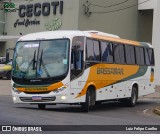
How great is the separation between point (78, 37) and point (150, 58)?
25.9ft

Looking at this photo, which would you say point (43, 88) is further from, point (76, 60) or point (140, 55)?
point (140, 55)

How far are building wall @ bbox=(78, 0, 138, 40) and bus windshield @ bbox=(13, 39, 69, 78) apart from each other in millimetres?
20341

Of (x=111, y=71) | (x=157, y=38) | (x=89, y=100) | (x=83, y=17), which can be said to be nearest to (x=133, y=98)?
(x=111, y=71)

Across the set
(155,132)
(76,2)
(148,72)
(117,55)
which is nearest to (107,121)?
(155,132)

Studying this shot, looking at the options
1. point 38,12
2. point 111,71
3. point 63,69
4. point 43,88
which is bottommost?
point 43,88

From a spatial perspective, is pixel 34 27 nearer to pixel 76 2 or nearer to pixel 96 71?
pixel 76 2

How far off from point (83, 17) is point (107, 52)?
19.1m

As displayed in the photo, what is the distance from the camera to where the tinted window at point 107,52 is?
20.4 metres

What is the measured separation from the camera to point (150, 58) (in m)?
25.8

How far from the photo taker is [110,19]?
41.7m

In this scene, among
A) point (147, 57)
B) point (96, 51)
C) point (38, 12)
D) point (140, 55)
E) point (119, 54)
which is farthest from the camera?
point (38, 12)

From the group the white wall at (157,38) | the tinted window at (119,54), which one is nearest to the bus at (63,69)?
the tinted window at (119,54)

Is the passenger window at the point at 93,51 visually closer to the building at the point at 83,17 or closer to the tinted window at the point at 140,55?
the tinted window at the point at 140,55

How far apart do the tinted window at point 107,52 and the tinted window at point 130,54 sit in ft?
5.71
